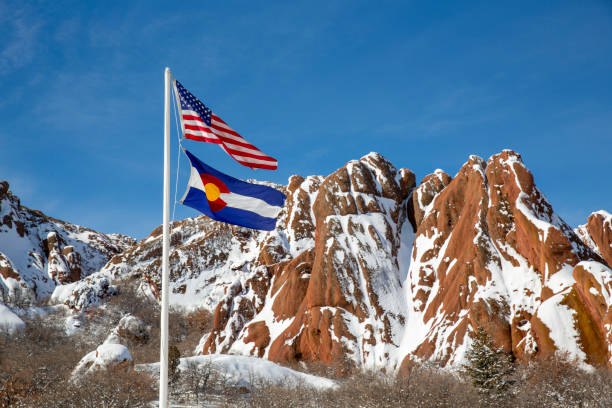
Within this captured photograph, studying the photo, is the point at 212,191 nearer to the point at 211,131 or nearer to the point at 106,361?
the point at 211,131

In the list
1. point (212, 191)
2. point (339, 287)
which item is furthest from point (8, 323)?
point (212, 191)

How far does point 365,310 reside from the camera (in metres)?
57.1

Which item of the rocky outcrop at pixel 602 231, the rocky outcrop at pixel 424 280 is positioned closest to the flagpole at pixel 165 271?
the rocky outcrop at pixel 424 280

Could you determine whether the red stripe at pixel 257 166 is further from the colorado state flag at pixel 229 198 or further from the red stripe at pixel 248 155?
the colorado state flag at pixel 229 198

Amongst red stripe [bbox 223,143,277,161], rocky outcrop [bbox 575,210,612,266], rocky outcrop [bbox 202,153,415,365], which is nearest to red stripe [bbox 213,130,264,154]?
red stripe [bbox 223,143,277,161]

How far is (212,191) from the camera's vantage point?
42.3 ft

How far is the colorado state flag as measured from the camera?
12.7 metres

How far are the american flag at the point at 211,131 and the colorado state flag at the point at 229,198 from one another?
0.68 metres

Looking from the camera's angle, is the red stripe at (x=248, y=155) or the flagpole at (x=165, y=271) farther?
the red stripe at (x=248, y=155)

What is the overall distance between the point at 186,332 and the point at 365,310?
45495mm

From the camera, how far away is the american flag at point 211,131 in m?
12.8

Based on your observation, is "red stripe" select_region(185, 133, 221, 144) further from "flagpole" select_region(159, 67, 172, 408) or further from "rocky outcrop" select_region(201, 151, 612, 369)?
"rocky outcrop" select_region(201, 151, 612, 369)

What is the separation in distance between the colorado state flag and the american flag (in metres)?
0.68

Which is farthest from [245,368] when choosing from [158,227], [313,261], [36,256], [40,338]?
[158,227]
